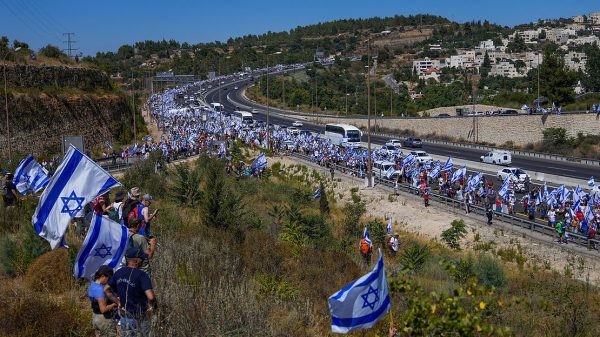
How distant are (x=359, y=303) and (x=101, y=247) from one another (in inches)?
122

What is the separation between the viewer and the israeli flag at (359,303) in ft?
22.2

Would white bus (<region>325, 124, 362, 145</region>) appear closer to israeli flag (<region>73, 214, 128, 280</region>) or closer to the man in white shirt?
the man in white shirt

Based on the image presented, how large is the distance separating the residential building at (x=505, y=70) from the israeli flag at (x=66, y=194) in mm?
171093

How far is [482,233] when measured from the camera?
79.6 feet

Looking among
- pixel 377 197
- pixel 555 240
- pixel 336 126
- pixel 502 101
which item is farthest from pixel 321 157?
pixel 502 101

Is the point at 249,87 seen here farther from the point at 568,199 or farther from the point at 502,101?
the point at 568,199

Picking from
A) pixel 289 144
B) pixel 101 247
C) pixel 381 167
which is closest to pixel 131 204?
pixel 101 247

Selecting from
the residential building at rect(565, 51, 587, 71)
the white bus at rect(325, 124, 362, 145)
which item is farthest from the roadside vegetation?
the residential building at rect(565, 51, 587, 71)

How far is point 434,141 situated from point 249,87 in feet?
231

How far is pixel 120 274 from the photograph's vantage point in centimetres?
636

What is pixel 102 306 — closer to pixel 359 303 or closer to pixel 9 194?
pixel 359 303

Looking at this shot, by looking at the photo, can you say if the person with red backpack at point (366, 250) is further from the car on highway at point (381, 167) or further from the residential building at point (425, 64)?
the residential building at point (425, 64)

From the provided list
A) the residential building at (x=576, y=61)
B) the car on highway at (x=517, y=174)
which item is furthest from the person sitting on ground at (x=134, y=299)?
the residential building at (x=576, y=61)

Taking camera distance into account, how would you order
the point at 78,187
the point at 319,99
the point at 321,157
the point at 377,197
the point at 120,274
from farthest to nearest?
the point at 319,99
the point at 321,157
the point at 377,197
the point at 78,187
the point at 120,274
